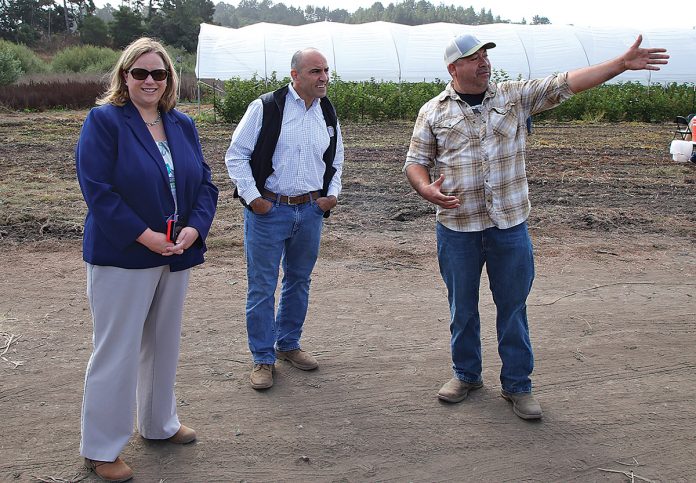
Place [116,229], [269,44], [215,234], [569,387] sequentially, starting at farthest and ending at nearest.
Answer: [269,44] < [215,234] < [569,387] < [116,229]

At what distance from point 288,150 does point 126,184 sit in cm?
133

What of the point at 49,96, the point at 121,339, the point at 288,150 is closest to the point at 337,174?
the point at 288,150

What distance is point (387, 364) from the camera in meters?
4.71

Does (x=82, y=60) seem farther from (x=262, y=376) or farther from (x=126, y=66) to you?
(x=126, y=66)

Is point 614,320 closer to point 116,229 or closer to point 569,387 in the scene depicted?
point 569,387

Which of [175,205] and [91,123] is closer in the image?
[91,123]

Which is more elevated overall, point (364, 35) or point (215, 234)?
point (364, 35)

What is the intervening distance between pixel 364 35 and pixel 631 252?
Answer: 20.3 m

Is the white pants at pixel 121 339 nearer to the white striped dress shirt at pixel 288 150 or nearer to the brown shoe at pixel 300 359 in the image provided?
the white striped dress shirt at pixel 288 150

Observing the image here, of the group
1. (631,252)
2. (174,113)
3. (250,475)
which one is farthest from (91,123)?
(631,252)

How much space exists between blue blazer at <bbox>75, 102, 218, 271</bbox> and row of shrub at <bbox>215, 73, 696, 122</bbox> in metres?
17.1

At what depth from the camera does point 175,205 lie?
11.1 ft

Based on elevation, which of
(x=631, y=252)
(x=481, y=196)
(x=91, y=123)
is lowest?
(x=631, y=252)

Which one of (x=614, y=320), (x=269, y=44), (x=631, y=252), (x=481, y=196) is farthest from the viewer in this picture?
(x=269, y=44)
